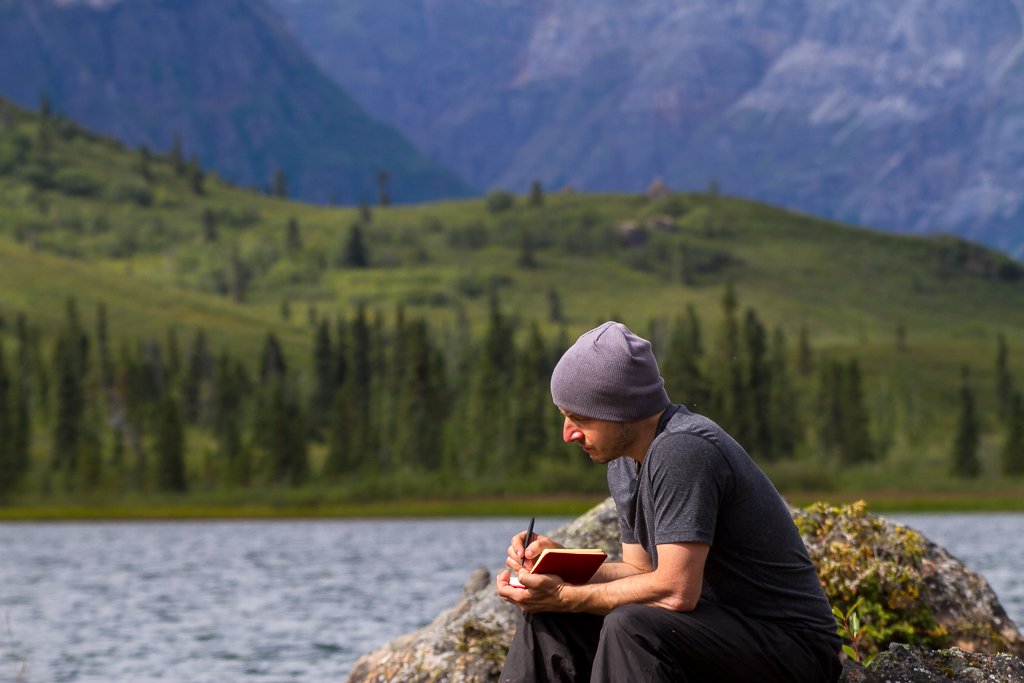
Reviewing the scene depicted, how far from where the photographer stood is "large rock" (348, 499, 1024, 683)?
37.7 ft

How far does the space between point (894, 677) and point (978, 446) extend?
6191 inches

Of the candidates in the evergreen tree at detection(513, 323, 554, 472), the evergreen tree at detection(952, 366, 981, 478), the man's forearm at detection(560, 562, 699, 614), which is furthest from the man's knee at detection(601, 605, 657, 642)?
the evergreen tree at detection(952, 366, 981, 478)

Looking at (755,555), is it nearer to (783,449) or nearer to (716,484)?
(716,484)

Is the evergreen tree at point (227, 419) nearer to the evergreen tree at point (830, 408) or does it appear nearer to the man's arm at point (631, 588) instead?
the evergreen tree at point (830, 408)

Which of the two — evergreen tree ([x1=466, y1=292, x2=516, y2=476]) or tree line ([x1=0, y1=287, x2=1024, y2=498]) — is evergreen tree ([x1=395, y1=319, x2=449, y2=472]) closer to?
tree line ([x1=0, y1=287, x2=1024, y2=498])

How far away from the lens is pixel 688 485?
9.89m

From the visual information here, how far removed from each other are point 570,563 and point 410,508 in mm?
131641

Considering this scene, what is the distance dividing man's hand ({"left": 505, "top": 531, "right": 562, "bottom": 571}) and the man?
0.10 ft

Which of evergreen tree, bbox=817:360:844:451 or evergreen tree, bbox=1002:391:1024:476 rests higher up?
evergreen tree, bbox=817:360:844:451

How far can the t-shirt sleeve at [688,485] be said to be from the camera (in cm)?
987

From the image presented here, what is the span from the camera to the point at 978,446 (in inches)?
6398

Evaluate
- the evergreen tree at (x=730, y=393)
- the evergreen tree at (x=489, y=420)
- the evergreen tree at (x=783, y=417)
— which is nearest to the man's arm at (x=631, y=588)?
the evergreen tree at (x=730, y=393)

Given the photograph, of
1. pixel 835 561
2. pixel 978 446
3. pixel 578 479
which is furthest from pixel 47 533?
pixel 835 561

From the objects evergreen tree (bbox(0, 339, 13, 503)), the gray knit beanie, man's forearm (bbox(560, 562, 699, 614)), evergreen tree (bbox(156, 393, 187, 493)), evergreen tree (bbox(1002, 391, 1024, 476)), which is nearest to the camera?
man's forearm (bbox(560, 562, 699, 614))
